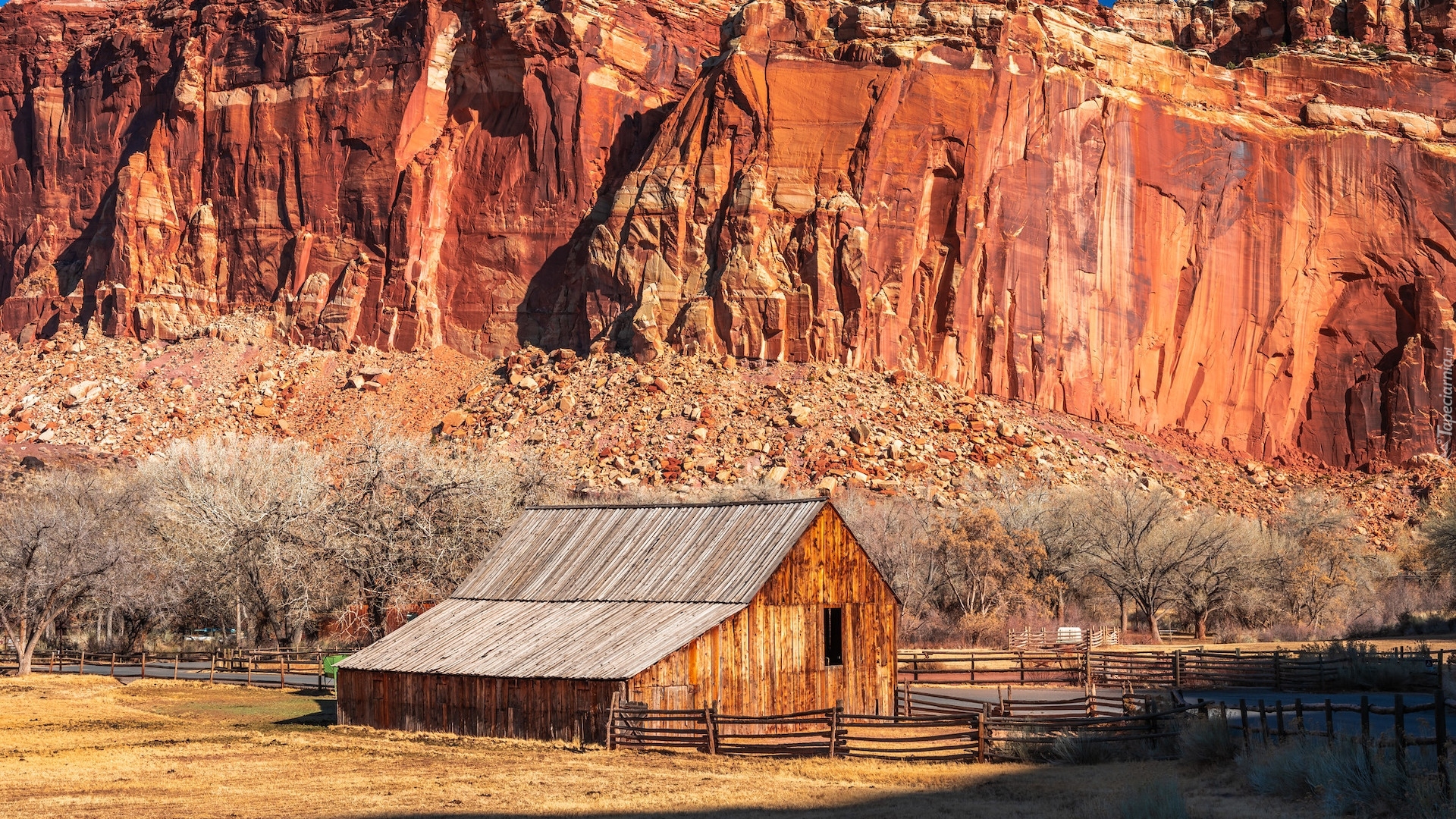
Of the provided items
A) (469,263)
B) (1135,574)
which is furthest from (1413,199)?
(469,263)

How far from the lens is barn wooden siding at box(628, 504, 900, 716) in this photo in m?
29.3

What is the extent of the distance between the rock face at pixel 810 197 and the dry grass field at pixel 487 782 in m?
51.4

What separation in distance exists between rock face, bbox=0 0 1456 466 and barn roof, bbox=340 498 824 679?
4408 cm

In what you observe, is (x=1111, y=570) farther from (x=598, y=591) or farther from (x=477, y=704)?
(x=477, y=704)

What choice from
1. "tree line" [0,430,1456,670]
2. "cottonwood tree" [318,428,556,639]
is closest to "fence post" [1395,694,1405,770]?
"cottonwood tree" [318,428,556,639]

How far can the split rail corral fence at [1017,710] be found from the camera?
26141mm

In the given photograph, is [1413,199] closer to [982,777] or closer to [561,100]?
[561,100]

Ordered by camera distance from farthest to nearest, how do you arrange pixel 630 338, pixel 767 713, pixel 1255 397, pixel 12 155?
pixel 12 155 → pixel 1255 397 → pixel 630 338 → pixel 767 713

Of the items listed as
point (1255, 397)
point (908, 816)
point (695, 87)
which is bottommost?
point (908, 816)

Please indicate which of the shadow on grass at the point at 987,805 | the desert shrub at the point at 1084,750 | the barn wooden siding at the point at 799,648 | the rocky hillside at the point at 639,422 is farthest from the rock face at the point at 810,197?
the shadow on grass at the point at 987,805

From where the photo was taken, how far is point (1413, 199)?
9744 centimetres

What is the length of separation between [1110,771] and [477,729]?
40.2 feet

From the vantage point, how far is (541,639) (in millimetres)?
31609

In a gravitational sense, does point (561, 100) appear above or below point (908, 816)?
above
